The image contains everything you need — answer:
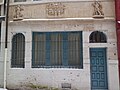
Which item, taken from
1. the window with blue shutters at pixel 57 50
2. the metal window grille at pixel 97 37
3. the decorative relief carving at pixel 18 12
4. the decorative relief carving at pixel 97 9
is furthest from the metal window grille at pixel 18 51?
the decorative relief carving at pixel 97 9

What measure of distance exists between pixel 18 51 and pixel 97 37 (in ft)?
15.0

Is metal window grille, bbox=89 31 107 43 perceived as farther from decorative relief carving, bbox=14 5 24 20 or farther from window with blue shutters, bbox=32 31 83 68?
decorative relief carving, bbox=14 5 24 20

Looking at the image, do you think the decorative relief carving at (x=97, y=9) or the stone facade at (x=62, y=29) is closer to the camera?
the stone facade at (x=62, y=29)

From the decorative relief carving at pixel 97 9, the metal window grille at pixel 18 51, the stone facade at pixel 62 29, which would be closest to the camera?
the stone facade at pixel 62 29

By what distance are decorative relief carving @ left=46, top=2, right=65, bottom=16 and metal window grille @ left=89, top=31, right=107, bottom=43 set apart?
213cm

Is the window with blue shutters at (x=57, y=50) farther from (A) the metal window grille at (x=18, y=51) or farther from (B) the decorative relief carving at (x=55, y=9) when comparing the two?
(B) the decorative relief carving at (x=55, y=9)

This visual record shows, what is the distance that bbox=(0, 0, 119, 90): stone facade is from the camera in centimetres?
1124

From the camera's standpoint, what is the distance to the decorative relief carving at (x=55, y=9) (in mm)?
11852

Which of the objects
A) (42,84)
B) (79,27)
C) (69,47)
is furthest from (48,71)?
(79,27)

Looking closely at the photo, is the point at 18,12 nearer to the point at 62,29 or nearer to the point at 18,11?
the point at 18,11

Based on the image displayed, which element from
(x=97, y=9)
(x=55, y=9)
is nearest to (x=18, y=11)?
(x=55, y=9)

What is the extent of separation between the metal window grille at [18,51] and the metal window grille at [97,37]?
3.91m

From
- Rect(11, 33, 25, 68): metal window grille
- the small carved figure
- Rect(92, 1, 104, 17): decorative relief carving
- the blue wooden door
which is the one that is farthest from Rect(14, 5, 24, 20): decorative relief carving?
the blue wooden door

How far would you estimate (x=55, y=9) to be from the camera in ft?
39.1
